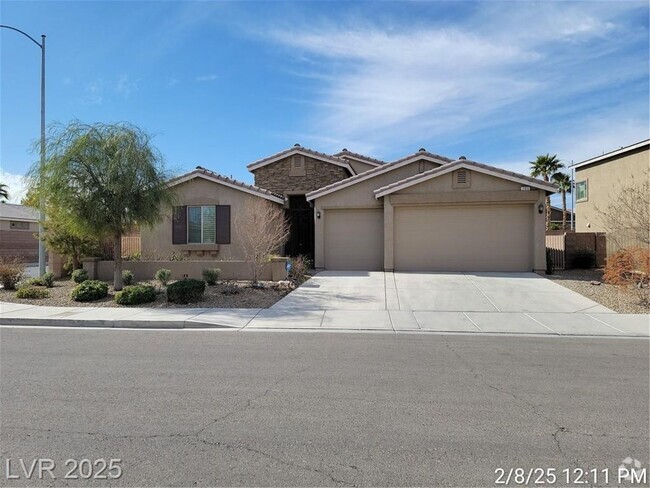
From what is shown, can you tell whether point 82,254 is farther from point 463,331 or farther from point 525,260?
point 525,260

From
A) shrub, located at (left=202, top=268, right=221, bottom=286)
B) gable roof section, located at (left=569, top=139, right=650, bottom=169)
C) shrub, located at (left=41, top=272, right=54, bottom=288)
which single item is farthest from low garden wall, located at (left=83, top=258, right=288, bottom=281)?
gable roof section, located at (left=569, top=139, right=650, bottom=169)

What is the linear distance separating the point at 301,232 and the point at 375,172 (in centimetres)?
478

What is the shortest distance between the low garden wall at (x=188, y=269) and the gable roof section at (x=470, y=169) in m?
5.38

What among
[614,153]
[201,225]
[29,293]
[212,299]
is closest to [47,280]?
[29,293]

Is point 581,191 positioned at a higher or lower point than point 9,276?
higher

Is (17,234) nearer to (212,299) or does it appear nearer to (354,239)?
(212,299)

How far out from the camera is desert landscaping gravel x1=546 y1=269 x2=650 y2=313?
424 inches

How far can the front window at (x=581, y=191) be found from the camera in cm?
2342

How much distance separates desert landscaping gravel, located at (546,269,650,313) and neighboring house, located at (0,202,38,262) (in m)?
33.0

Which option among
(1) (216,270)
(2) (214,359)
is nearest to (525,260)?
(1) (216,270)

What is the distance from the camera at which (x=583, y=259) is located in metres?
17.5

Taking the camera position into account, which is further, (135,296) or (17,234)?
(17,234)

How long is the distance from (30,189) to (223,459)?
1319 centimetres

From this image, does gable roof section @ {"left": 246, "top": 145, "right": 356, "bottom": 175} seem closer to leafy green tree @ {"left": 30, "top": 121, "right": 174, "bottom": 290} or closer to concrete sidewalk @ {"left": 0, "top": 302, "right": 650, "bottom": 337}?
leafy green tree @ {"left": 30, "top": 121, "right": 174, "bottom": 290}
